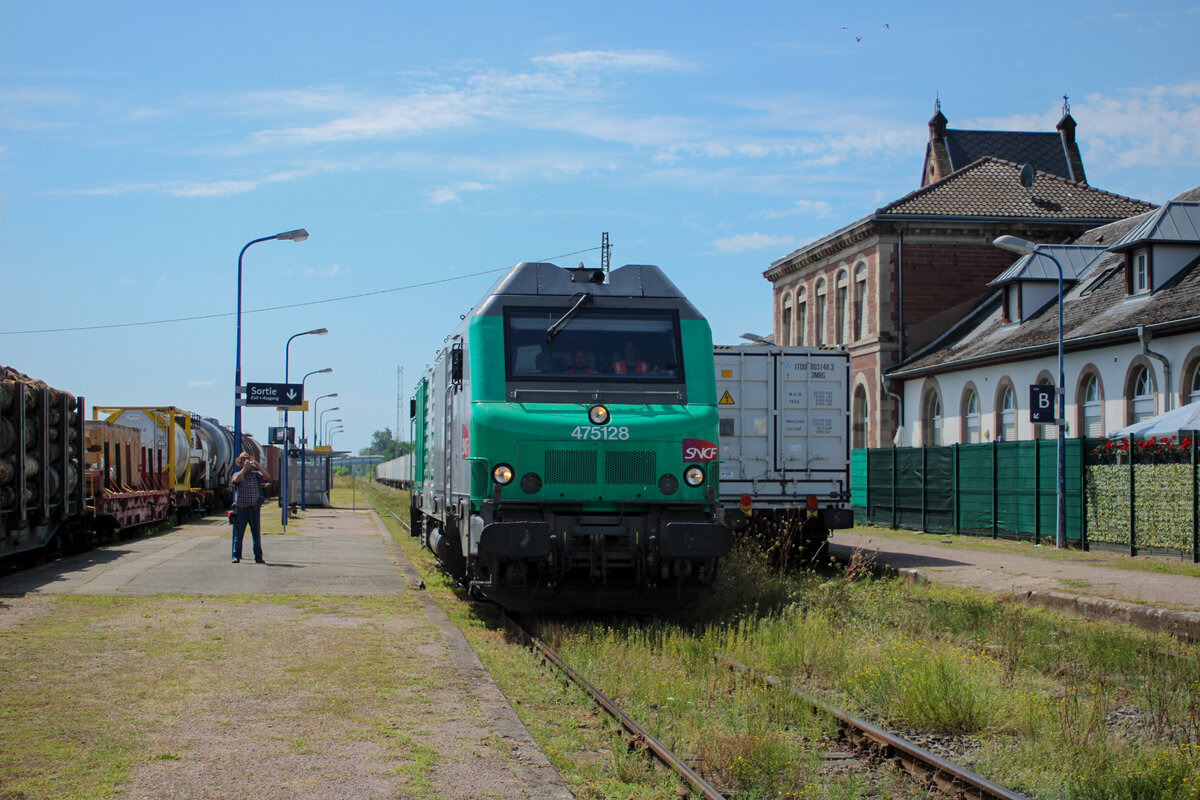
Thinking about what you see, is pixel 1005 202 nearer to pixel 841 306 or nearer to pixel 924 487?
pixel 841 306

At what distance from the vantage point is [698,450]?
1114cm

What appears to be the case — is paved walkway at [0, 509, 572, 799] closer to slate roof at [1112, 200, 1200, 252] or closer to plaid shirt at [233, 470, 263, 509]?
plaid shirt at [233, 470, 263, 509]

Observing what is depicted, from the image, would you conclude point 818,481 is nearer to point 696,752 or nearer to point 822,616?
point 822,616

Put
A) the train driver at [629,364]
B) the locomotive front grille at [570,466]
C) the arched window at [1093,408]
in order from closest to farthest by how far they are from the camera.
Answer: the locomotive front grille at [570,466]
the train driver at [629,364]
the arched window at [1093,408]

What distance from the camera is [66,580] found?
15547mm

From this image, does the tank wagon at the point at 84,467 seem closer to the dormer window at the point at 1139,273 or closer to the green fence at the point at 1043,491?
the green fence at the point at 1043,491

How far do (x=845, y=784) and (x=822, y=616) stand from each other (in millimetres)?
4898

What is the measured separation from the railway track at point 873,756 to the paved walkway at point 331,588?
610mm

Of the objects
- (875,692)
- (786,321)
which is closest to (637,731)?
(875,692)

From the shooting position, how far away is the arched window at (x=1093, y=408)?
30163mm

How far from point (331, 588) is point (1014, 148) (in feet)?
181

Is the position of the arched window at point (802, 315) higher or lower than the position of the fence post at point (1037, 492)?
higher

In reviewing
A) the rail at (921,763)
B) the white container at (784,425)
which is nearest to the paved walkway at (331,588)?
the rail at (921,763)

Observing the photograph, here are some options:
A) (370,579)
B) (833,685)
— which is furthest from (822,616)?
(370,579)
